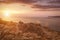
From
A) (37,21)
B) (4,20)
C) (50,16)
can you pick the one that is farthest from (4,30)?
(50,16)

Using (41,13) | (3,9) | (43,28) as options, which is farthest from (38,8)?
(3,9)

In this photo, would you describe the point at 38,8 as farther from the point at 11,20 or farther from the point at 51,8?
the point at 11,20

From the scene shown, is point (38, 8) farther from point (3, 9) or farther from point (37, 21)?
point (3, 9)

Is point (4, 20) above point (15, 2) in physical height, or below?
below

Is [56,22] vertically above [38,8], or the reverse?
[38,8]

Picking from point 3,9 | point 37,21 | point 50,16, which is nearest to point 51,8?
point 50,16

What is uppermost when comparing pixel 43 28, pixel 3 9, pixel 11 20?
pixel 3 9

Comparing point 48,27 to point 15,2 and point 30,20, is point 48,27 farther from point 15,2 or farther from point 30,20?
point 15,2
